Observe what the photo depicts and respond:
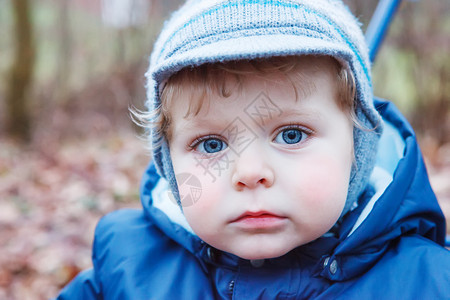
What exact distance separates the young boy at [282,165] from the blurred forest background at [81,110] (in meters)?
1.44

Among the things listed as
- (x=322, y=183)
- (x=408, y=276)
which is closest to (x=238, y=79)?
(x=322, y=183)

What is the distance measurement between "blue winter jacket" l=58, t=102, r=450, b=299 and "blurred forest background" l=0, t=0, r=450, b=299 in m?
1.13

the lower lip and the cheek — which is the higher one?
the cheek

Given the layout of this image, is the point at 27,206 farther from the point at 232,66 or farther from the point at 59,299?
the point at 232,66

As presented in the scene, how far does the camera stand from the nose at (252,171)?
3.13 feet

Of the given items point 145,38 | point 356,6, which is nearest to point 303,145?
point 356,6

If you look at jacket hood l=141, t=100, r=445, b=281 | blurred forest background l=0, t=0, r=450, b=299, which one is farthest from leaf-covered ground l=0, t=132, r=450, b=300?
jacket hood l=141, t=100, r=445, b=281

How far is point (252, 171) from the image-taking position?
0.95 m

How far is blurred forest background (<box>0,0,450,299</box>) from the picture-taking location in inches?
105

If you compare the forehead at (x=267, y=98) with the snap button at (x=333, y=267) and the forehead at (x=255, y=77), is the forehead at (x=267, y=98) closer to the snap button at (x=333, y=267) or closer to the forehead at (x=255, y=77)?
the forehead at (x=255, y=77)

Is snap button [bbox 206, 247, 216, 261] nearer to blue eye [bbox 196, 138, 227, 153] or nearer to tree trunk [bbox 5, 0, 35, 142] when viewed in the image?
blue eye [bbox 196, 138, 227, 153]

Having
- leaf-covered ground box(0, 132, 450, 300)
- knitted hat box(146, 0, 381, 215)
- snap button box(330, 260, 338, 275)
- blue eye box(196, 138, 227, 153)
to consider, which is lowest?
leaf-covered ground box(0, 132, 450, 300)

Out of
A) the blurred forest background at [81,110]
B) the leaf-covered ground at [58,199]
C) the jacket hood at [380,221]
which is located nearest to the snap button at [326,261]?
the jacket hood at [380,221]

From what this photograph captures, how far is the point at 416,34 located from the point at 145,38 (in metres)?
2.79
